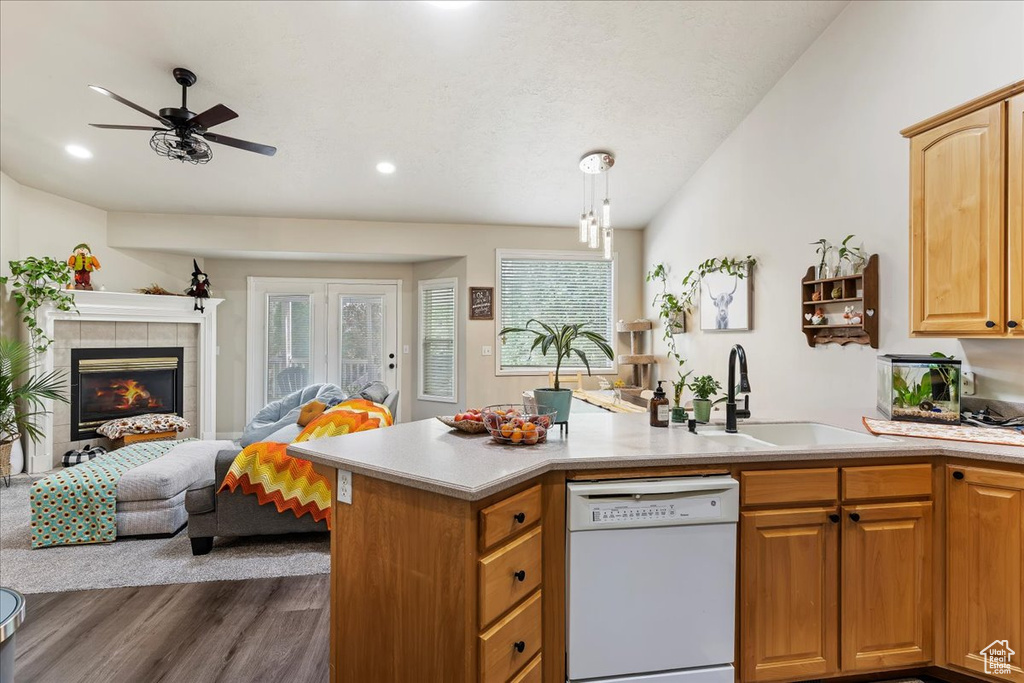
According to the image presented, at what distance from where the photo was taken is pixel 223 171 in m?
4.39

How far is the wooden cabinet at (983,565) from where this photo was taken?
1616 mm

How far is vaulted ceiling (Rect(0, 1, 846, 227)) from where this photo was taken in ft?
9.70

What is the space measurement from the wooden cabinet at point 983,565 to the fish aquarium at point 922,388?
1.58ft

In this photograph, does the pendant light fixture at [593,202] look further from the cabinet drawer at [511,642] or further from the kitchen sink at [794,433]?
the cabinet drawer at [511,642]

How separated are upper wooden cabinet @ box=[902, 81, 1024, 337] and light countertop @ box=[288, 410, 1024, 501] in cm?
58

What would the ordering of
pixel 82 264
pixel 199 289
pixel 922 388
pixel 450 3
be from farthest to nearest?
1. pixel 199 289
2. pixel 82 264
3. pixel 450 3
4. pixel 922 388

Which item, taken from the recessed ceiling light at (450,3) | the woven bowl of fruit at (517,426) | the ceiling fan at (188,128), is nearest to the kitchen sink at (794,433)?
the woven bowl of fruit at (517,426)

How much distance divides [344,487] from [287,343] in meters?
5.05

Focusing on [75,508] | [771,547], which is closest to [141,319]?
[75,508]

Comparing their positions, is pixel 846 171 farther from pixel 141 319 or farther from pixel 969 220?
pixel 141 319

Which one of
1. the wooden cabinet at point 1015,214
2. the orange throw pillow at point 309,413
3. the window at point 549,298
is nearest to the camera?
the wooden cabinet at point 1015,214

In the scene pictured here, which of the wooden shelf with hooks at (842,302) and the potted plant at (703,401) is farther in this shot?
the wooden shelf with hooks at (842,302)

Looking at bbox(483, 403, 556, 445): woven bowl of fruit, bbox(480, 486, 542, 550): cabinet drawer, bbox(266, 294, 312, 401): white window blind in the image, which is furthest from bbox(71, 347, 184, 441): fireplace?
bbox(480, 486, 542, 550): cabinet drawer

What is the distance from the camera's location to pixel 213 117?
288cm
